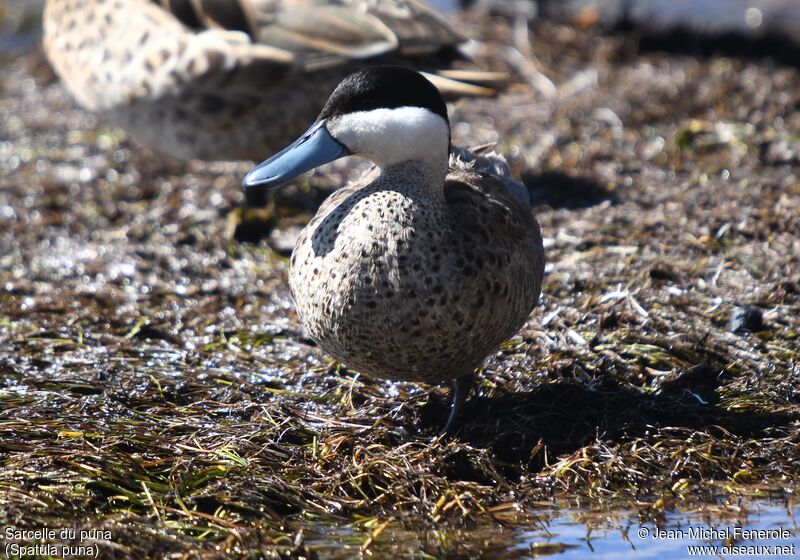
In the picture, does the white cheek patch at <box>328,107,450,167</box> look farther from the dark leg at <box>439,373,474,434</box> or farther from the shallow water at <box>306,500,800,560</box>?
the shallow water at <box>306,500,800,560</box>

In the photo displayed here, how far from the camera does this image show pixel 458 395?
4.23 metres

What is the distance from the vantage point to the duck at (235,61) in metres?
6.21

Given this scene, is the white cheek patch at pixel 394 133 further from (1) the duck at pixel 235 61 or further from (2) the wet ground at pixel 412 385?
(1) the duck at pixel 235 61

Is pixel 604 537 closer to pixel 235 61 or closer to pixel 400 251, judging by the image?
pixel 400 251

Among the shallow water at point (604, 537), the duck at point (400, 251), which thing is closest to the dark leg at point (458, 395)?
the duck at point (400, 251)

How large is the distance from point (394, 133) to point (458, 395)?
0.99 m

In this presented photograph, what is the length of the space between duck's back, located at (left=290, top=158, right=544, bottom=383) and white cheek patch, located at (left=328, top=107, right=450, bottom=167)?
0.40ft

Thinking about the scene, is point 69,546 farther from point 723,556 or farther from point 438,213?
point 723,556

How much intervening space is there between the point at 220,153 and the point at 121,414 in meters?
2.43

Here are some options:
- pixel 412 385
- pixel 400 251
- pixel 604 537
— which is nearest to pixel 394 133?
pixel 400 251

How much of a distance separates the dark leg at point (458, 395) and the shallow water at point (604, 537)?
60 centimetres

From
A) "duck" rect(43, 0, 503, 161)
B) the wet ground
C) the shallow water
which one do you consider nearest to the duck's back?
the wet ground

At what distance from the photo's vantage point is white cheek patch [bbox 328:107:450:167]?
3916mm

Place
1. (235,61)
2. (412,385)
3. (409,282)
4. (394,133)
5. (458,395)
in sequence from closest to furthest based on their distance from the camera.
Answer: (409,282) → (394,133) → (458,395) → (412,385) → (235,61)
